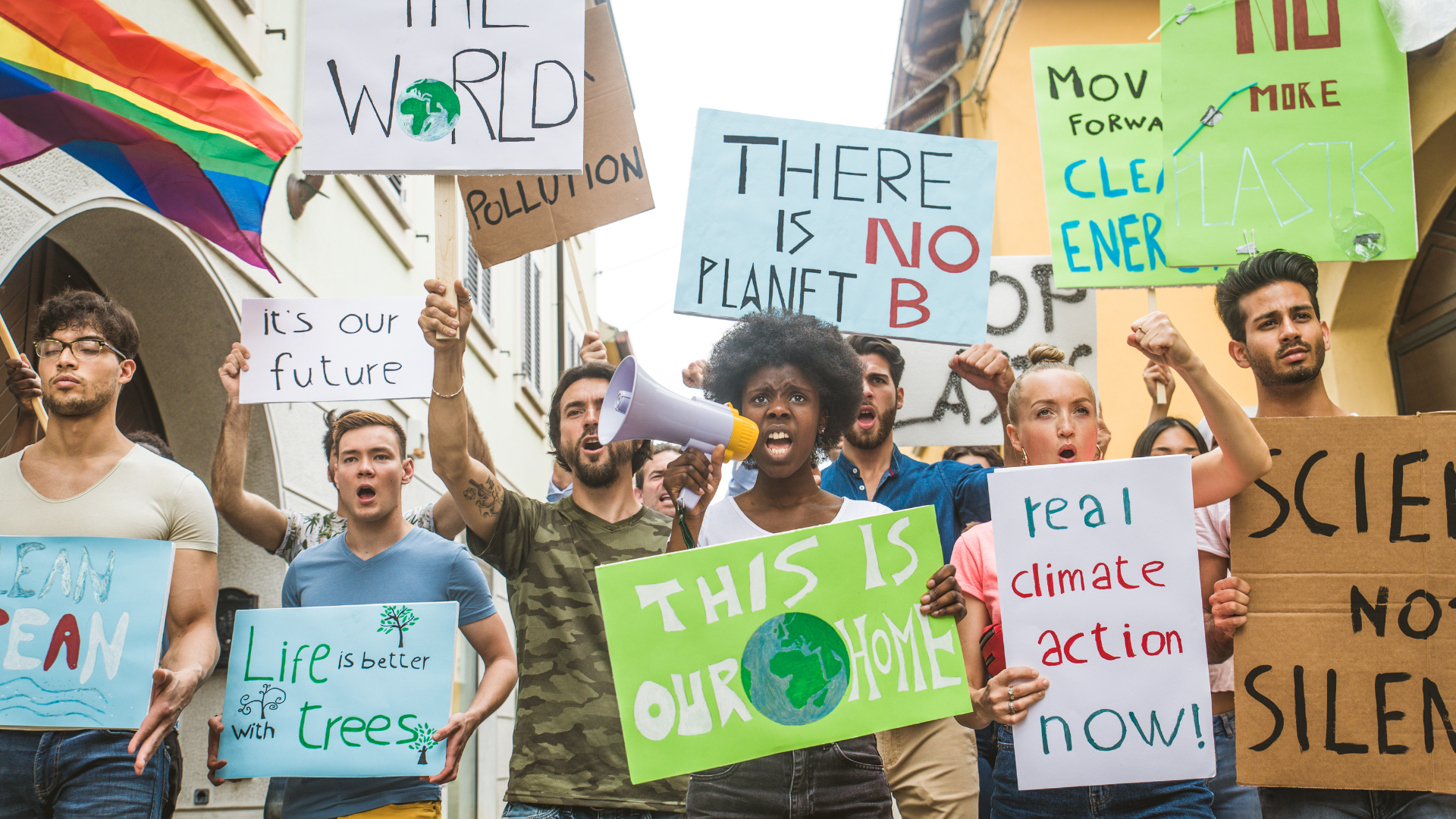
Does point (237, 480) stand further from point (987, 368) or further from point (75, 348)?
point (987, 368)

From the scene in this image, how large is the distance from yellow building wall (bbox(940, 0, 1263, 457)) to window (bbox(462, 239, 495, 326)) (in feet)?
15.6

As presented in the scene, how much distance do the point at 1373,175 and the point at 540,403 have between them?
1153 centimetres

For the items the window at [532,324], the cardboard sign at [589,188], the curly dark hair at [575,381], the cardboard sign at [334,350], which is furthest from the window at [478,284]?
the curly dark hair at [575,381]

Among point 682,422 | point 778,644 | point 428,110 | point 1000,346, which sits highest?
point 428,110

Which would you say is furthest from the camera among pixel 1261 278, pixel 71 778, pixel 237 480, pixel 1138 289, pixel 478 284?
pixel 478 284

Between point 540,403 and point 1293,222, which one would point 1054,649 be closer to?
point 1293,222

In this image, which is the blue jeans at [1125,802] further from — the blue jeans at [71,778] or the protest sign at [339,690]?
the blue jeans at [71,778]

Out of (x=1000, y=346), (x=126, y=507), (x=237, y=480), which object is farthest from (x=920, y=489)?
(x=126, y=507)

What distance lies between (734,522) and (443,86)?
66.5 inches

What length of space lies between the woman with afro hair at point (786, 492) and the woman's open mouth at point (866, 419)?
0.38m

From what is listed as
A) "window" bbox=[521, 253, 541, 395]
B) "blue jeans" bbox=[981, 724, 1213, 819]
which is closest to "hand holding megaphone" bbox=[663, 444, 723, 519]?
"blue jeans" bbox=[981, 724, 1213, 819]

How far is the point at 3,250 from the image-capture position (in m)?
3.94

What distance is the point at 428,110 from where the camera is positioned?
345 cm

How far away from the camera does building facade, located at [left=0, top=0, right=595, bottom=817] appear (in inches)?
182
